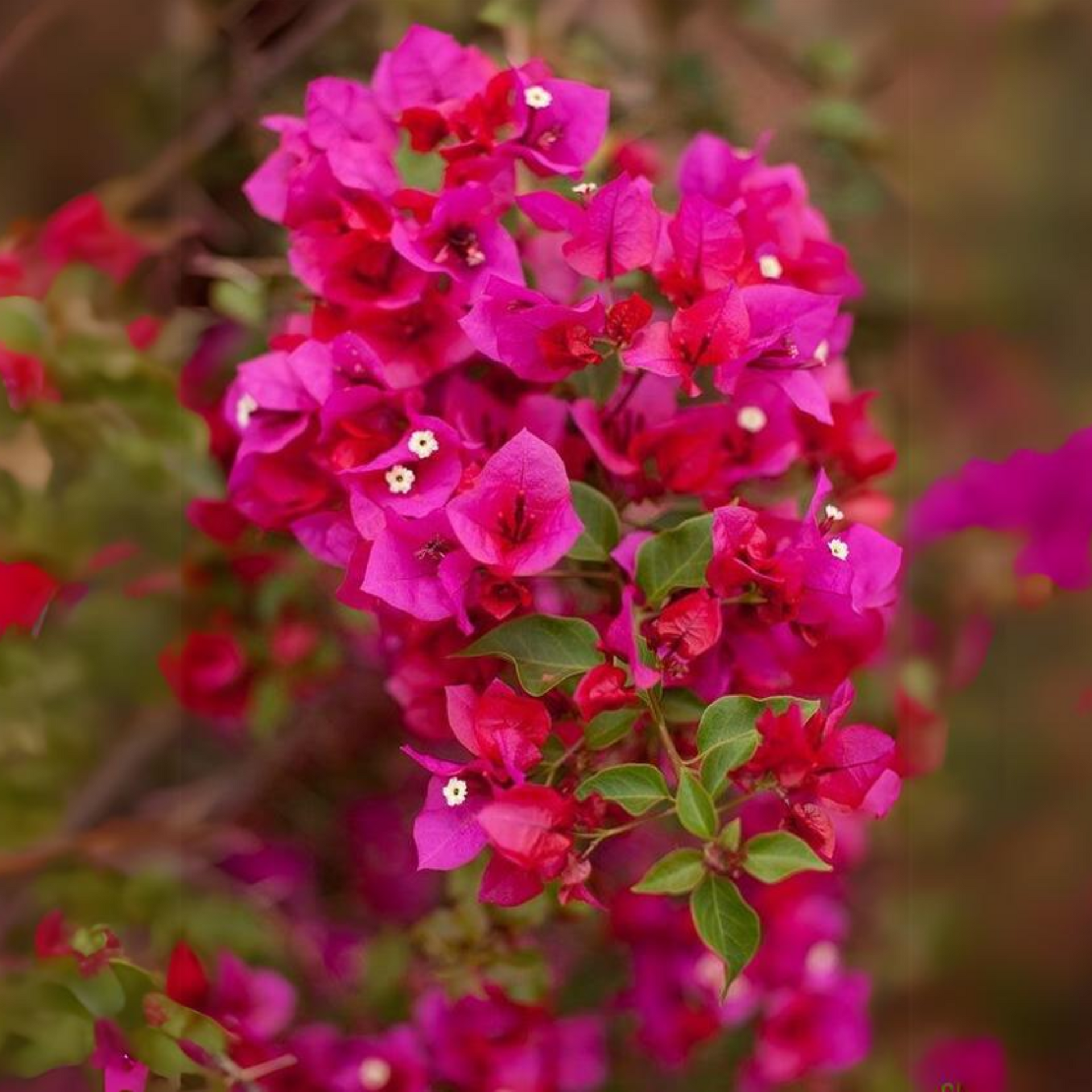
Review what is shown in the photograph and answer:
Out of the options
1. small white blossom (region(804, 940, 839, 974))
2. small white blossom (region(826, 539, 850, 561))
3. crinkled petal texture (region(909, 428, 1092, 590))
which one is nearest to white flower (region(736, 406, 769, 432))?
small white blossom (region(826, 539, 850, 561))

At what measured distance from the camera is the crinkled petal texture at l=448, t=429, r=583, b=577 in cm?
59

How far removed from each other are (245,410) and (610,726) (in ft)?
0.91

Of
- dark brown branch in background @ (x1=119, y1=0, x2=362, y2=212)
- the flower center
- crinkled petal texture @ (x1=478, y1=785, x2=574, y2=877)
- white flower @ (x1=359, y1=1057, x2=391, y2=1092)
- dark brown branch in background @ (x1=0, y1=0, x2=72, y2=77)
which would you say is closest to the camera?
crinkled petal texture @ (x1=478, y1=785, x2=574, y2=877)

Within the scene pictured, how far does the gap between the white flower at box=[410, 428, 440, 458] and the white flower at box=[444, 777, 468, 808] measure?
158 millimetres

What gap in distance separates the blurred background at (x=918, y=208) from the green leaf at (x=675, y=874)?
529 mm

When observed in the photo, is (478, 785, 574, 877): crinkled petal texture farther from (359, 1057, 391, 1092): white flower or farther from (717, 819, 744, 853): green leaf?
(359, 1057, 391, 1092): white flower

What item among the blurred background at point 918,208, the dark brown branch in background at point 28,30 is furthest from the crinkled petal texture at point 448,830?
the dark brown branch in background at point 28,30

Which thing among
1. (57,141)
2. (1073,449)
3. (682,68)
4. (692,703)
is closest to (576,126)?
(692,703)

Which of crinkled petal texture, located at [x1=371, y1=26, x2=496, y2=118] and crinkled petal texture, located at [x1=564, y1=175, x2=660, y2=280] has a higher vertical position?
crinkled petal texture, located at [x1=371, y1=26, x2=496, y2=118]

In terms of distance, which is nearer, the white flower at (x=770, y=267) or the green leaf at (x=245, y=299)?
the white flower at (x=770, y=267)

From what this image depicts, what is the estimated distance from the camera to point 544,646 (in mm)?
627

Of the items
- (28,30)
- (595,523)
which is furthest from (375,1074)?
(28,30)

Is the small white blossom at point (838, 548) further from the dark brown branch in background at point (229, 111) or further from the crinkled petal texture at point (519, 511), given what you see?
the dark brown branch in background at point (229, 111)

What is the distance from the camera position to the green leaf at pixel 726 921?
1.86ft
